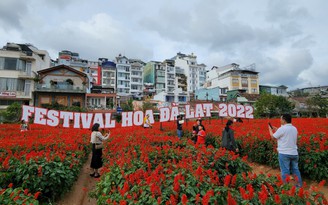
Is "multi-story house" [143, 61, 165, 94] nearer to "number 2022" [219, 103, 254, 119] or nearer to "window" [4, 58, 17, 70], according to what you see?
"window" [4, 58, 17, 70]

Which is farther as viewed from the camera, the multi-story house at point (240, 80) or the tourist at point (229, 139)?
the multi-story house at point (240, 80)

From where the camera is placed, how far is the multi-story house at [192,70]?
237ft

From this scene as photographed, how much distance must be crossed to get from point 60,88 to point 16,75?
6.77 meters

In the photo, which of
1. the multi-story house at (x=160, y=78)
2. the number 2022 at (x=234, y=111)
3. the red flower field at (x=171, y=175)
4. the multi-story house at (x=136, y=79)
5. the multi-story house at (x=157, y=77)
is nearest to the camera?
the red flower field at (x=171, y=175)

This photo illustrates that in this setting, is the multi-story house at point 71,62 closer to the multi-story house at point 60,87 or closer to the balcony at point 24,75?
the multi-story house at point 60,87

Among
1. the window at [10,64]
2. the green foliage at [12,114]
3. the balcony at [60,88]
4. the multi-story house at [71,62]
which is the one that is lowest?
the green foliage at [12,114]

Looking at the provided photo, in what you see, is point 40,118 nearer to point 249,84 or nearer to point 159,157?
point 159,157

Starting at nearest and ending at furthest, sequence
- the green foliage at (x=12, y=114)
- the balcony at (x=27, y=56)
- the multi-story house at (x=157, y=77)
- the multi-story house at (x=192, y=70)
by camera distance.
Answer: the green foliage at (x=12, y=114)
the balcony at (x=27, y=56)
the multi-story house at (x=157, y=77)
the multi-story house at (x=192, y=70)

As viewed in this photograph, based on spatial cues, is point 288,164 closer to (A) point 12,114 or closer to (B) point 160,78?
(A) point 12,114

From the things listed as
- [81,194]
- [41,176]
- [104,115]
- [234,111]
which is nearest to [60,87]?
[104,115]

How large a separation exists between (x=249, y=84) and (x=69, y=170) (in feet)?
197

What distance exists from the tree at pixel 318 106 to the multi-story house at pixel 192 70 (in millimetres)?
35948

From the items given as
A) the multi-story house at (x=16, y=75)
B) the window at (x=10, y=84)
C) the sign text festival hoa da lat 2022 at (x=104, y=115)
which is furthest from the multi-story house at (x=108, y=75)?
the sign text festival hoa da lat 2022 at (x=104, y=115)

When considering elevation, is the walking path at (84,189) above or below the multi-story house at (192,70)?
below
